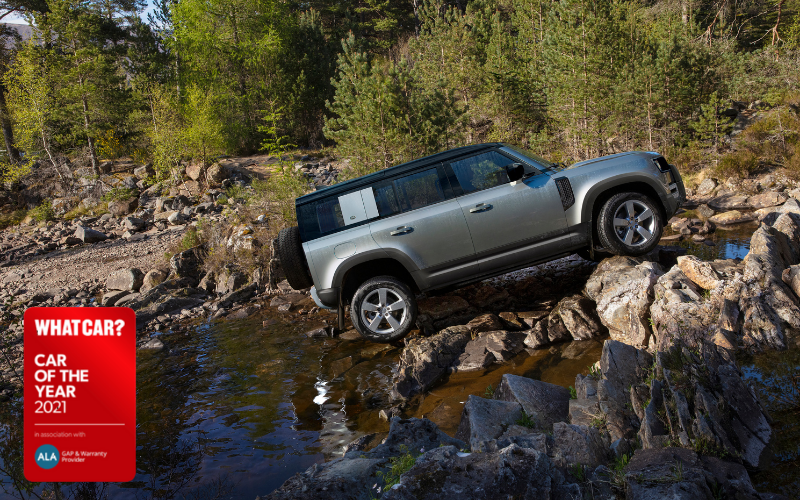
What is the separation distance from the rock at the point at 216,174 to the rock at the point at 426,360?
20274 mm

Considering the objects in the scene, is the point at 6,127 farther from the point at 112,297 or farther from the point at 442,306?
the point at 442,306

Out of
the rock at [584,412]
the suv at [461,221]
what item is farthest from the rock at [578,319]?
the rock at [584,412]

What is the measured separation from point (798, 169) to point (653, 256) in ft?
28.9

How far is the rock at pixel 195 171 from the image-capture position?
24344mm

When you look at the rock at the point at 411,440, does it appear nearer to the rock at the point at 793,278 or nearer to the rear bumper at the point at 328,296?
the rear bumper at the point at 328,296

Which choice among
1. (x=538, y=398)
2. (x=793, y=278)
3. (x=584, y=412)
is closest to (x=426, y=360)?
(x=538, y=398)

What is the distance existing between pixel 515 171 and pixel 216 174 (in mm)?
20963

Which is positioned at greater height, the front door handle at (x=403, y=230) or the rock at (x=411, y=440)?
the front door handle at (x=403, y=230)

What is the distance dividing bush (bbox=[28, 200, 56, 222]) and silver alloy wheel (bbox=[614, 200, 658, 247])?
2451 cm

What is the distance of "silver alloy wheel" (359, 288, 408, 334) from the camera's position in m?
6.33

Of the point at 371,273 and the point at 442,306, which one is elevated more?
the point at 371,273

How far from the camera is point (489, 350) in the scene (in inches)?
232

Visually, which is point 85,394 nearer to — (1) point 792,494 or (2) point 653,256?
(1) point 792,494

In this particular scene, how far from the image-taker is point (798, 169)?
12.3 m
